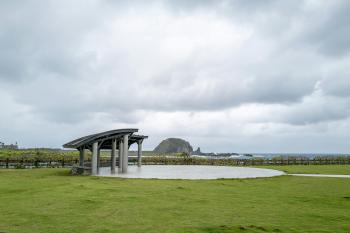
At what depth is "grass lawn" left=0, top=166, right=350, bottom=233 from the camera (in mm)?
9891

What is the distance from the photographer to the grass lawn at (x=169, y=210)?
989 cm

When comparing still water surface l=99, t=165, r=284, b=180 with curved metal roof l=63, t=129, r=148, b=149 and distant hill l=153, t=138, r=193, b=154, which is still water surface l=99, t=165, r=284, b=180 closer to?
curved metal roof l=63, t=129, r=148, b=149

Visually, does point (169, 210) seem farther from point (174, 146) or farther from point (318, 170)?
point (174, 146)

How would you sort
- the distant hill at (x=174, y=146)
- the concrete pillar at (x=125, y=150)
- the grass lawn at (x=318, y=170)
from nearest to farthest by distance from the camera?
the concrete pillar at (x=125, y=150), the grass lawn at (x=318, y=170), the distant hill at (x=174, y=146)

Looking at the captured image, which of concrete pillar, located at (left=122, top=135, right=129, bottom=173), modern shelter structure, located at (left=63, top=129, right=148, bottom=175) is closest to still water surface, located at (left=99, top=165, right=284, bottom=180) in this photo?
concrete pillar, located at (left=122, top=135, right=129, bottom=173)

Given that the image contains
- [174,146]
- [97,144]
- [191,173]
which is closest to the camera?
[97,144]

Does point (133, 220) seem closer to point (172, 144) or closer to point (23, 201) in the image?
point (23, 201)

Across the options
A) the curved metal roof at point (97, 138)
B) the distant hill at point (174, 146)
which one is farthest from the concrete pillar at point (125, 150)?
the distant hill at point (174, 146)

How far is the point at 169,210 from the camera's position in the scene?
12234mm

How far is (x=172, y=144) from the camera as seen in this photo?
19125 cm

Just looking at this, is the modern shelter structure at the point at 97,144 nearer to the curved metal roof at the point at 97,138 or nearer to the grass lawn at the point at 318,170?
the curved metal roof at the point at 97,138

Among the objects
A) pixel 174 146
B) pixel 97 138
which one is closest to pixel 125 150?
pixel 97 138

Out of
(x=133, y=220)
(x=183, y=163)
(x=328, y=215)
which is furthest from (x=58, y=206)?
(x=183, y=163)

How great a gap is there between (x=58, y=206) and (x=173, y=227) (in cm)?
503
